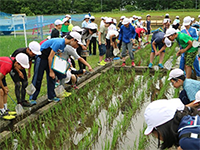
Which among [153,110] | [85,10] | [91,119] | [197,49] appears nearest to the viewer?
[153,110]

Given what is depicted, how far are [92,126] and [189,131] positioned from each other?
2.08 meters

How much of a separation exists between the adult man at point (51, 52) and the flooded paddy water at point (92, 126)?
1.22ft

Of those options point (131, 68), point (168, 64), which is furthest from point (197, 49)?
point (131, 68)

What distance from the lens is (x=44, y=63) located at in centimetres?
399

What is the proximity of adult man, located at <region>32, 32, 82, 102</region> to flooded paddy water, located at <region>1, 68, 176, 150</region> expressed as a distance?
1.22ft

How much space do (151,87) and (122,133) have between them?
218 centimetres

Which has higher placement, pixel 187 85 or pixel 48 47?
pixel 48 47

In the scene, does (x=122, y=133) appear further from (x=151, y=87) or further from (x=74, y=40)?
(x=151, y=87)

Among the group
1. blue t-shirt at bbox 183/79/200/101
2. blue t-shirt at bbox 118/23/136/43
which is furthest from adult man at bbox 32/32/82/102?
blue t-shirt at bbox 118/23/136/43

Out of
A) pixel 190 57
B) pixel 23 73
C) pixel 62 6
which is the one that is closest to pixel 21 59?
pixel 23 73

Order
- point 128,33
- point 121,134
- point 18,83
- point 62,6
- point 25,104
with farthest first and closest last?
1. point 62,6
2. point 128,33
3. point 25,104
4. point 18,83
5. point 121,134

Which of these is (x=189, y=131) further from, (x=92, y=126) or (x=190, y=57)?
(x=190, y=57)

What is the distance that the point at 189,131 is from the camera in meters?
1.51

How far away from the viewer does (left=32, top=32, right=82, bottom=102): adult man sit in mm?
3760
